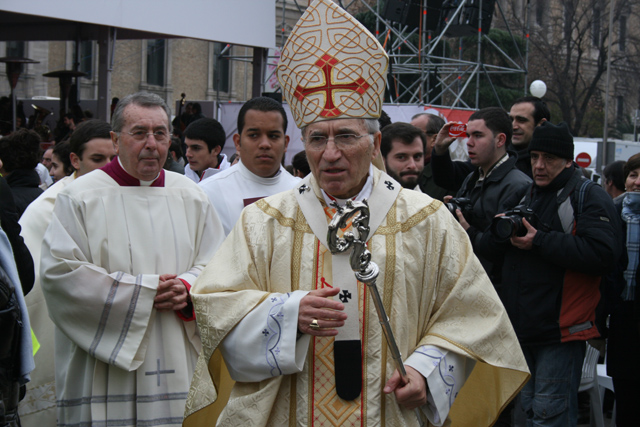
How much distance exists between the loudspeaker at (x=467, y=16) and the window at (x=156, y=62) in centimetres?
1876

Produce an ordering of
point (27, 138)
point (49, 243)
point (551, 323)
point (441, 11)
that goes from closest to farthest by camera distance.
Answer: point (49, 243)
point (551, 323)
point (27, 138)
point (441, 11)

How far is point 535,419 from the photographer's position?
434 cm

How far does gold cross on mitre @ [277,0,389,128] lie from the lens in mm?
2793

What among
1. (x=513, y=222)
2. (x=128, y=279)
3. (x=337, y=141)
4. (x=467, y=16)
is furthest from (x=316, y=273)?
(x=467, y=16)

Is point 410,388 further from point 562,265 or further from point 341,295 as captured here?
point 562,265

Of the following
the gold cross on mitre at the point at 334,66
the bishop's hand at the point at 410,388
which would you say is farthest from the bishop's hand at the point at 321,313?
the gold cross on mitre at the point at 334,66

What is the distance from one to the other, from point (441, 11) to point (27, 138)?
586 inches

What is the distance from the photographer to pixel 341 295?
2.72m

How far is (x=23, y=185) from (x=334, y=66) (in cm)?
306

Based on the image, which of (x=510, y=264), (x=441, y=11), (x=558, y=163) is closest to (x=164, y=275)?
(x=510, y=264)

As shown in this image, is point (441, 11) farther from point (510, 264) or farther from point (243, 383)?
point (243, 383)

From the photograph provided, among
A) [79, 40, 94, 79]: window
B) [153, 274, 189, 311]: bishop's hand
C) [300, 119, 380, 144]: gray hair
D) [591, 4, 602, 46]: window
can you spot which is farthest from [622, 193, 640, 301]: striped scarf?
[591, 4, 602, 46]: window

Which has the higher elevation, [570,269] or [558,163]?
[558,163]

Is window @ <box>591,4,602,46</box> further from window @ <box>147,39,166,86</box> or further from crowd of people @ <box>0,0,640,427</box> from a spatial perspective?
crowd of people @ <box>0,0,640,427</box>
